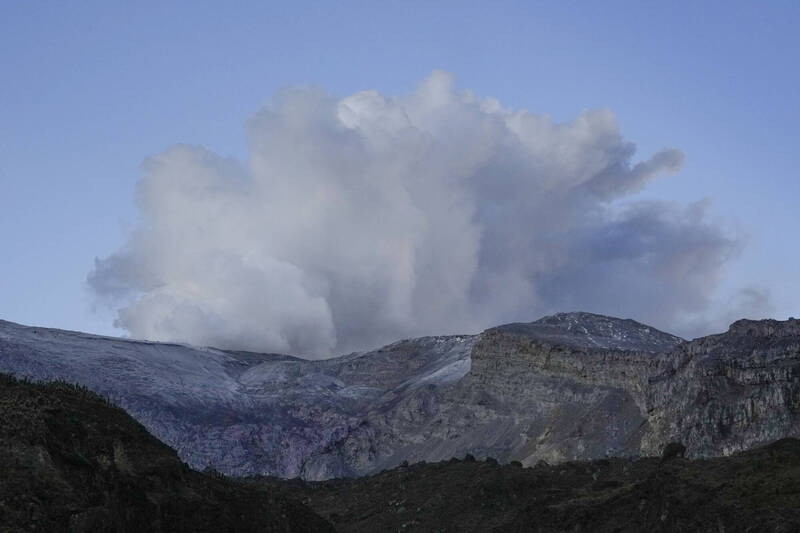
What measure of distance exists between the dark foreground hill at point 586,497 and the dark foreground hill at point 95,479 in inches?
724

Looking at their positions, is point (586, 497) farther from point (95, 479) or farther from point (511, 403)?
point (511, 403)

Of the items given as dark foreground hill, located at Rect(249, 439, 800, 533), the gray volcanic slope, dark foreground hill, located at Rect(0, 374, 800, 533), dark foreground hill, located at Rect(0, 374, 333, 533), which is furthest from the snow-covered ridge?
dark foreground hill, located at Rect(0, 374, 333, 533)

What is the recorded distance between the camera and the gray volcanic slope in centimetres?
9812

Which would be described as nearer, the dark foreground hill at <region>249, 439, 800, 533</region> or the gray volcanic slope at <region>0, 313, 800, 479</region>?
the dark foreground hill at <region>249, 439, 800, 533</region>

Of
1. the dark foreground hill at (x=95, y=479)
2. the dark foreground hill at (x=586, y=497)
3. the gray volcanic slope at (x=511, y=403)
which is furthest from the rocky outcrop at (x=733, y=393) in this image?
the dark foreground hill at (x=95, y=479)

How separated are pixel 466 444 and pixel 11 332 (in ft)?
311

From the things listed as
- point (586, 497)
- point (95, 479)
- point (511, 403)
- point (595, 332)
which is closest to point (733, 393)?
point (586, 497)

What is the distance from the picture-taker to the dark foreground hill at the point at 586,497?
4241 cm

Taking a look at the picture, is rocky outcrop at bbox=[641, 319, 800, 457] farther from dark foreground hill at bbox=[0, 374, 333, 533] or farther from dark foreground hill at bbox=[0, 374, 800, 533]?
dark foreground hill at bbox=[0, 374, 333, 533]

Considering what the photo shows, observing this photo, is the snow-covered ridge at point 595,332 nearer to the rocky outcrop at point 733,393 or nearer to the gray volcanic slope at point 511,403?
the gray volcanic slope at point 511,403

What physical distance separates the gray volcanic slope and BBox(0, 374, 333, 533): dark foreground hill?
6850 cm

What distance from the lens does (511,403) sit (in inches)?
5940

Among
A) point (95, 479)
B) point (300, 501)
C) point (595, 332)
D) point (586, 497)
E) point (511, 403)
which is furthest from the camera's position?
point (595, 332)

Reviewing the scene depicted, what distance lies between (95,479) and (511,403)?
12577 cm
